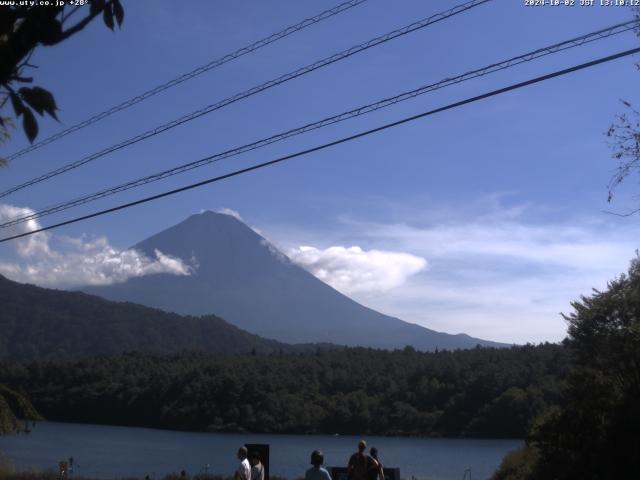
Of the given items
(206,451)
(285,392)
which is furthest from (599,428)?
(285,392)

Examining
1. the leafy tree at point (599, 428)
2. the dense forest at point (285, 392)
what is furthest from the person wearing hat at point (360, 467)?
the dense forest at point (285, 392)

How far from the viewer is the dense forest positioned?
247ft

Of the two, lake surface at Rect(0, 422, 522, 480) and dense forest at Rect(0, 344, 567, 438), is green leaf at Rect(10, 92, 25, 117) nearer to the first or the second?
lake surface at Rect(0, 422, 522, 480)

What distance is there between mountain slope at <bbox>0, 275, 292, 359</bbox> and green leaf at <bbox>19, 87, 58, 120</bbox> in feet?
524

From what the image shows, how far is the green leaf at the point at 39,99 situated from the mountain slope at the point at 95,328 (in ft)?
524

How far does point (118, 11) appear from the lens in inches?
120

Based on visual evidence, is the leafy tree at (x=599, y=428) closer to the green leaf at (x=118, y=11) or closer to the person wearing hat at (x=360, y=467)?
the person wearing hat at (x=360, y=467)

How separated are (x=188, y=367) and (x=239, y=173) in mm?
87067

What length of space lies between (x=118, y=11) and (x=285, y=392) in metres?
87.6

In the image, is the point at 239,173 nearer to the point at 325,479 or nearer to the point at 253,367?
the point at 325,479

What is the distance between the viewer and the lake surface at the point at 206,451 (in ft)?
154

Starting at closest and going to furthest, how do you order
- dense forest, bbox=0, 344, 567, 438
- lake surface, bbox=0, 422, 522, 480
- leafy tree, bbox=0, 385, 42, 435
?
leafy tree, bbox=0, 385, 42, 435
lake surface, bbox=0, 422, 522, 480
dense forest, bbox=0, 344, 567, 438

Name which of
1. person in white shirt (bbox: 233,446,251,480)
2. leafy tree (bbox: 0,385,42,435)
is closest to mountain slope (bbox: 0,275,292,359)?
leafy tree (bbox: 0,385,42,435)

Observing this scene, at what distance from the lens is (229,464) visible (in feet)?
171
